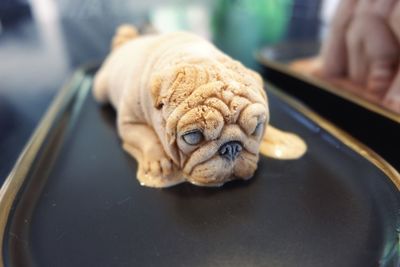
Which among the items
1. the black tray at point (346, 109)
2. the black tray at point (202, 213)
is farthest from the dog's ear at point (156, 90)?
the black tray at point (346, 109)

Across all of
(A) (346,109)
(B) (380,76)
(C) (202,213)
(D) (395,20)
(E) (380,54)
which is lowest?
(C) (202,213)

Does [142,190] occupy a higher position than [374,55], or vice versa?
[374,55]

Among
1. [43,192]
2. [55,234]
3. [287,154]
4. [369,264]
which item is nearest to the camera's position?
[369,264]

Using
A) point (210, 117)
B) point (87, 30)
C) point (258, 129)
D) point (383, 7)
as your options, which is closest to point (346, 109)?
point (383, 7)

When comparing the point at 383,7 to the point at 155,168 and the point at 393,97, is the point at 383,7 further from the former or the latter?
the point at 155,168

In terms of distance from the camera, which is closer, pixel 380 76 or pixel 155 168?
pixel 155 168

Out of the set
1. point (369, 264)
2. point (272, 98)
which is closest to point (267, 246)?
point (369, 264)

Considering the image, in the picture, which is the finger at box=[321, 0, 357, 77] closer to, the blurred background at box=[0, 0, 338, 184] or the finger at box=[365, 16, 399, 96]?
the finger at box=[365, 16, 399, 96]

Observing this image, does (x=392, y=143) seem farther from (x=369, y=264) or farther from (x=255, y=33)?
(x=255, y=33)
